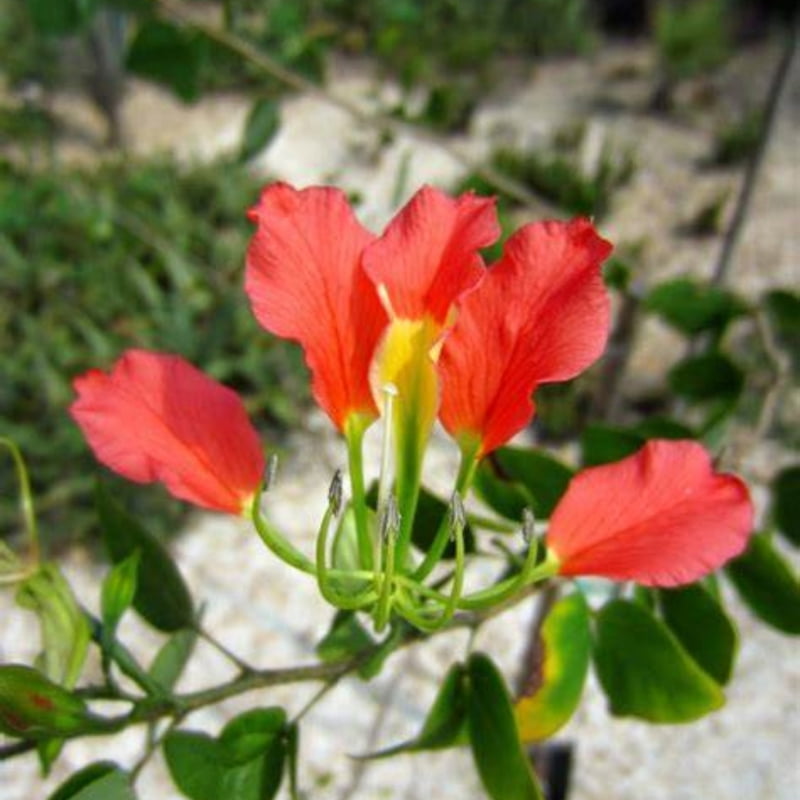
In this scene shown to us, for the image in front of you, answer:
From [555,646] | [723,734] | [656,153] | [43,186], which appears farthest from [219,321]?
[555,646]

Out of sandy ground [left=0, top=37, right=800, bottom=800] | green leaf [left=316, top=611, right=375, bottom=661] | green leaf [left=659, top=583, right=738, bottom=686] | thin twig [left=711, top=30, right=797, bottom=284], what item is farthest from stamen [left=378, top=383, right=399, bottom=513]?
thin twig [left=711, top=30, right=797, bottom=284]

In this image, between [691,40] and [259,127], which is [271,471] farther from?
[691,40]

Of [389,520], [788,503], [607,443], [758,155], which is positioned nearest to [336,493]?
[389,520]

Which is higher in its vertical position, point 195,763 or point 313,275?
point 313,275

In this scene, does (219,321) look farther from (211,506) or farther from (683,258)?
(211,506)

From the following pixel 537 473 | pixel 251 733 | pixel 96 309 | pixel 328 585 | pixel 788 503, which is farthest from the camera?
pixel 96 309

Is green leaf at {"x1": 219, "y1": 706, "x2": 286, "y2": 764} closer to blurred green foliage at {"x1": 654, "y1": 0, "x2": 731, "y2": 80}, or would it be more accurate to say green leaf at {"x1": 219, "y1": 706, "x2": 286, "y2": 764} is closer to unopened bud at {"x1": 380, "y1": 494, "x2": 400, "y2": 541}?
unopened bud at {"x1": 380, "y1": 494, "x2": 400, "y2": 541}
